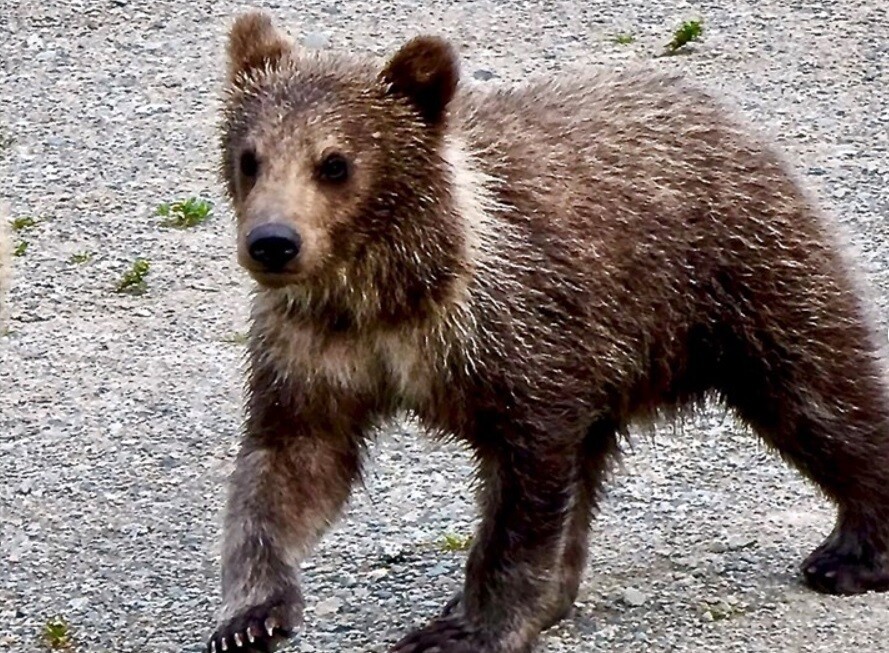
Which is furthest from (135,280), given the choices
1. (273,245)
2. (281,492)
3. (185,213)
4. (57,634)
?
(273,245)

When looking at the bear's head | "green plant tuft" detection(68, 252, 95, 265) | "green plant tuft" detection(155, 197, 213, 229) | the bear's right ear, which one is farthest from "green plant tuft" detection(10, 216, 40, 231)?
the bear's head

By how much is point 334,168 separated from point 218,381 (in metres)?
3.21

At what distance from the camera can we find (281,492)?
595cm

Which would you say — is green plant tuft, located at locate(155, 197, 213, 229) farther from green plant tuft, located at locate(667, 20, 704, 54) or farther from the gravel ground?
green plant tuft, located at locate(667, 20, 704, 54)

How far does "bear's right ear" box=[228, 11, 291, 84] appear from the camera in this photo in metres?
5.86

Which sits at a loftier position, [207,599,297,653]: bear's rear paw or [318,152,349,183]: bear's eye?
[318,152,349,183]: bear's eye

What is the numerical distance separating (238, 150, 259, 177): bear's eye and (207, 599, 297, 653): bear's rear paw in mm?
1194

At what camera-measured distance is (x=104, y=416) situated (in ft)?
27.3

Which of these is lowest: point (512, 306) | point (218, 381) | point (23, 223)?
point (23, 223)

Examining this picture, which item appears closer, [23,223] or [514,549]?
[514,549]

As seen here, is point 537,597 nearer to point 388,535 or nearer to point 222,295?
point 388,535

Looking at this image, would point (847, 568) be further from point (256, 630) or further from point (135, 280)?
point (135, 280)

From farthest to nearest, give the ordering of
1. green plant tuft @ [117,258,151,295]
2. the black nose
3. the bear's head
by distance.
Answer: green plant tuft @ [117,258,151,295], the bear's head, the black nose

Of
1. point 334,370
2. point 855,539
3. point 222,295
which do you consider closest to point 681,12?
point 222,295
